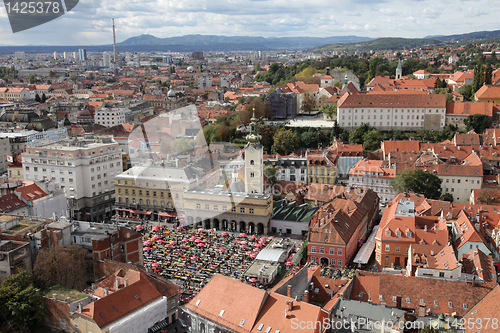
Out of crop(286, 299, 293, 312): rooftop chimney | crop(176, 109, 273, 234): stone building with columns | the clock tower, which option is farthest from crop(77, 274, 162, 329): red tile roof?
the clock tower

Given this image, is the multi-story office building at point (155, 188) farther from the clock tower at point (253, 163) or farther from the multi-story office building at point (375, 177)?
the multi-story office building at point (375, 177)

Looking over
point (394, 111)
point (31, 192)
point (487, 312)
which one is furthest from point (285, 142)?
point (487, 312)

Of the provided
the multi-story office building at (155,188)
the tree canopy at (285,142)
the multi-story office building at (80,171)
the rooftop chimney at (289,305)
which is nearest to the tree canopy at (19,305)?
the rooftop chimney at (289,305)

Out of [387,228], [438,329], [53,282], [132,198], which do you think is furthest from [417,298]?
[132,198]

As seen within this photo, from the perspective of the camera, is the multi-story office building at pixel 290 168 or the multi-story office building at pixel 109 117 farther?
the multi-story office building at pixel 109 117

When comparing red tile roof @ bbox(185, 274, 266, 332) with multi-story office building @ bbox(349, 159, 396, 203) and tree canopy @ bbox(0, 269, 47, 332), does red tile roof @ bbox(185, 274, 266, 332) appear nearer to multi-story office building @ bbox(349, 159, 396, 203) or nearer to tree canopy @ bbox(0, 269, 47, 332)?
tree canopy @ bbox(0, 269, 47, 332)

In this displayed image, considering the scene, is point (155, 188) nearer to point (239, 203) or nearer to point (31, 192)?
point (239, 203)

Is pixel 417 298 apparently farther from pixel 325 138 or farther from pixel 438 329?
pixel 325 138
